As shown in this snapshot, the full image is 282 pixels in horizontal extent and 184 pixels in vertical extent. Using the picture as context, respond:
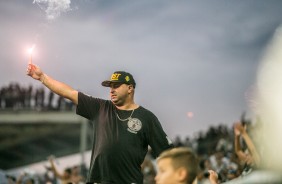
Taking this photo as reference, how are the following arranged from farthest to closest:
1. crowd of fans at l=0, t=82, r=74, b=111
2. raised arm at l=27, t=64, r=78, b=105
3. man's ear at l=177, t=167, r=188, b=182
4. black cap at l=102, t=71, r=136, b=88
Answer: crowd of fans at l=0, t=82, r=74, b=111 < black cap at l=102, t=71, r=136, b=88 < raised arm at l=27, t=64, r=78, b=105 < man's ear at l=177, t=167, r=188, b=182

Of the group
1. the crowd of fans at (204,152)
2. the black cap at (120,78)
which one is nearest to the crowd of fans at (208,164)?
the crowd of fans at (204,152)

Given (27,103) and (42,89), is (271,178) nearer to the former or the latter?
(42,89)

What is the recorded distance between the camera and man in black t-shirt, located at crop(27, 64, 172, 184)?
4.73 metres

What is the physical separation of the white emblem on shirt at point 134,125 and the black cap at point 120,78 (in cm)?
51

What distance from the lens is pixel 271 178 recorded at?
1.18m

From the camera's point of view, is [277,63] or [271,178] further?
[277,63]

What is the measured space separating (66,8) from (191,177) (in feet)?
12.9

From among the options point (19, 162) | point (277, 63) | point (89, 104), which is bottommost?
point (19, 162)

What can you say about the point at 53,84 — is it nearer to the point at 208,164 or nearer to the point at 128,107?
the point at 128,107

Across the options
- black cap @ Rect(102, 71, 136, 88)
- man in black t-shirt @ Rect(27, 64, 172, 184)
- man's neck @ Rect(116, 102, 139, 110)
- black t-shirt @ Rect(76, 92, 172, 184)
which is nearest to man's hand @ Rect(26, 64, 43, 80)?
man in black t-shirt @ Rect(27, 64, 172, 184)

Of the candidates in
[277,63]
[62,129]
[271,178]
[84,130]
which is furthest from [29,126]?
[271,178]

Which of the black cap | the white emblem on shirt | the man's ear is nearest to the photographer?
the man's ear

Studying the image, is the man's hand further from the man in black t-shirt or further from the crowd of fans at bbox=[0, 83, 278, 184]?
the crowd of fans at bbox=[0, 83, 278, 184]

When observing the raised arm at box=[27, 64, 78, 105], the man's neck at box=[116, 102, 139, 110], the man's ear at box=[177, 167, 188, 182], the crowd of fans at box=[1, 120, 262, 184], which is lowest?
the crowd of fans at box=[1, 120, 262, 184]
